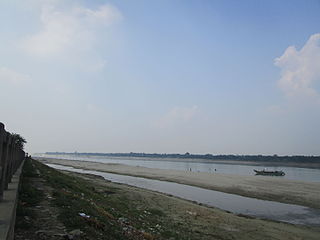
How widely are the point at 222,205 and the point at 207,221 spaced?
11.6 metres

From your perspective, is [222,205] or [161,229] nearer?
[161,229]

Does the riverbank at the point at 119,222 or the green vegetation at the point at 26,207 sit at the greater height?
the green vegetation at the point at 26,207

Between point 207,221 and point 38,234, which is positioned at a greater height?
point 38,234

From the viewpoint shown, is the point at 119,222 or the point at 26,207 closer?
the point at 26,207

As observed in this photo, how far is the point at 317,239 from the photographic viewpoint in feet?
58.9

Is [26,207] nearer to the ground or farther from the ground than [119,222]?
farther from the ground

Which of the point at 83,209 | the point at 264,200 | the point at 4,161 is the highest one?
the point at 4,161

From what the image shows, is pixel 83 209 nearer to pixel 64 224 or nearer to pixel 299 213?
pixel 64 224

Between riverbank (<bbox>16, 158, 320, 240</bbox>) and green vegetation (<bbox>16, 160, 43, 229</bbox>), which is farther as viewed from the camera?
riverbank (<bbox>16, 158, 320, 240</bbox>)

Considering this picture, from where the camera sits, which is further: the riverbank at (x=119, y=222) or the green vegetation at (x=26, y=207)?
the riverbank at (x=119, y=222)

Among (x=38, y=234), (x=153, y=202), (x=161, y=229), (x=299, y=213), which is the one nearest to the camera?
(x=38, y=234)

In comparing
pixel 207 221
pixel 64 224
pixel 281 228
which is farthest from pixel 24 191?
pixel 281 228

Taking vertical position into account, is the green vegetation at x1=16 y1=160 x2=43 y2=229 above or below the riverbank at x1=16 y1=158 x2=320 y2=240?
above

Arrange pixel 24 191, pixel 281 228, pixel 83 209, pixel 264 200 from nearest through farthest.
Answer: pixel 83 209
pixel 24 191
pixel 281 228
pixel 264 200
